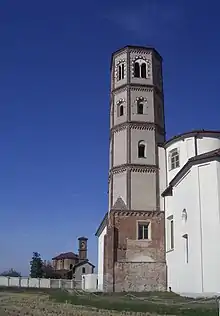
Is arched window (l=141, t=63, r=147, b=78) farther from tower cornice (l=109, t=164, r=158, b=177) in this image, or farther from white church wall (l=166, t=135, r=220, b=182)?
tower cornice (l=109, t=164, r=158, b=177)

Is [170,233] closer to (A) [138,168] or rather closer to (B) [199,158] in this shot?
(A) [138,168]

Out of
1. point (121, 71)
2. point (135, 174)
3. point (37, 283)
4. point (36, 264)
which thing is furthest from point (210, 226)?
point (36, 264)

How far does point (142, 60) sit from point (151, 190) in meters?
13.6

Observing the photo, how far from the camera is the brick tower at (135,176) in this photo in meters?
37.3

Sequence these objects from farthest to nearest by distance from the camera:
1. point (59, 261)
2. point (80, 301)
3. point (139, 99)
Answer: point (59, 261) → point (139, 99) → point (80, 301)

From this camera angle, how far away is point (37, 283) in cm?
6512

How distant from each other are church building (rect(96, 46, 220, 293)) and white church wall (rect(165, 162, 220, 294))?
66 millimetres

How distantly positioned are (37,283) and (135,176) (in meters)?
33.3

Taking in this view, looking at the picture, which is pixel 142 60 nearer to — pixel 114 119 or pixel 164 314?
pixel 114 119

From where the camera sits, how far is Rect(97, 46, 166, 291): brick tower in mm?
37344

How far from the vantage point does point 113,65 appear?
150 ft

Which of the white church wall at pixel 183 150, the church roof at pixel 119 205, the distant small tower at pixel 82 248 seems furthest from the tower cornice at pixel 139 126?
the distant small tower at pixel 82 248

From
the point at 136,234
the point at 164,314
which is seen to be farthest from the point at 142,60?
the point at 164,314

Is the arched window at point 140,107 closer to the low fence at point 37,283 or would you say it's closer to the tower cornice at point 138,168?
the tower cornice at point 138,168
